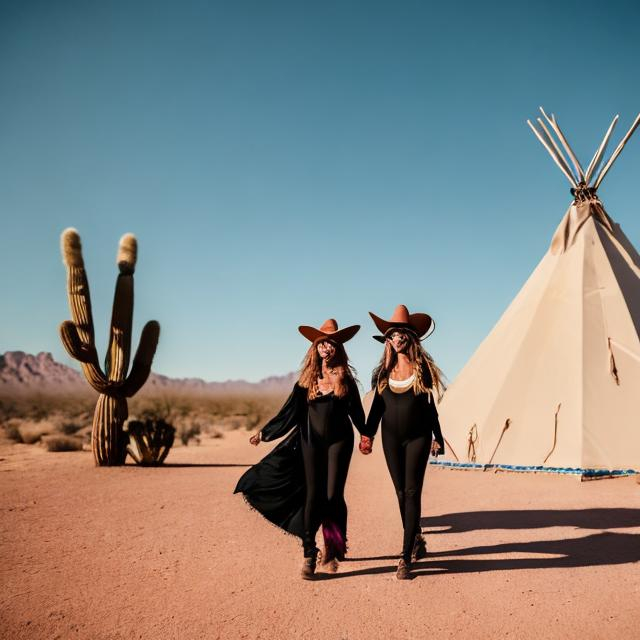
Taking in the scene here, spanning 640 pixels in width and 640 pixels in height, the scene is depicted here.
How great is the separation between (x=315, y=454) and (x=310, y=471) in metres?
0.15

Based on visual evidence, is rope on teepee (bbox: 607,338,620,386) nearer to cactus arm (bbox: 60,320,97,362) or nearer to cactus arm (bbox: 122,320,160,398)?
cactus arm (bbox: 122,320,160,398)

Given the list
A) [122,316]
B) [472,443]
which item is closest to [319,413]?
[472,443]

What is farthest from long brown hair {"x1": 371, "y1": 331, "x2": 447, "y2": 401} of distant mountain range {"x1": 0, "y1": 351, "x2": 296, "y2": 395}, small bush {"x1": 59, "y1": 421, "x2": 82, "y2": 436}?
distant mountain range {"x1": 0, "y1": 351, "x2": 296, "y2": 395}

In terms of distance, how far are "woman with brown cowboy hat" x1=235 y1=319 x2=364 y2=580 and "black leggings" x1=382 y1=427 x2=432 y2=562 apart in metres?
0.36

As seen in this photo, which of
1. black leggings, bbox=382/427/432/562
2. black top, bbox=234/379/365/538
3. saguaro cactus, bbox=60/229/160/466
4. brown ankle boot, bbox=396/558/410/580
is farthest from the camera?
saguaro cactus, bbox=60/229/160/466

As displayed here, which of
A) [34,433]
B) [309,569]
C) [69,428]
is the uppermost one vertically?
[309,569]

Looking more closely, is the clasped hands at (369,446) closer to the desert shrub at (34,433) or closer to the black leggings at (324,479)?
the black leggings at (324,479)

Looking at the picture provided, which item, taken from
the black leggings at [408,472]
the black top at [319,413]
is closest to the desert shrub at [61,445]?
the black top at [319,413]

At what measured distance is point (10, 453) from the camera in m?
14.5

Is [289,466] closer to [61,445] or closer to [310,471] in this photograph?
[310,471]

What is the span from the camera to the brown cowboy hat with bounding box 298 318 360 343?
517 cm

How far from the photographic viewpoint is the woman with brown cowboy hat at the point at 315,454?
4.83 meters

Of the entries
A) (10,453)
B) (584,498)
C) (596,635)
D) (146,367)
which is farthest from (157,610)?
(10,453)

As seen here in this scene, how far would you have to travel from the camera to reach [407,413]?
472 cm
